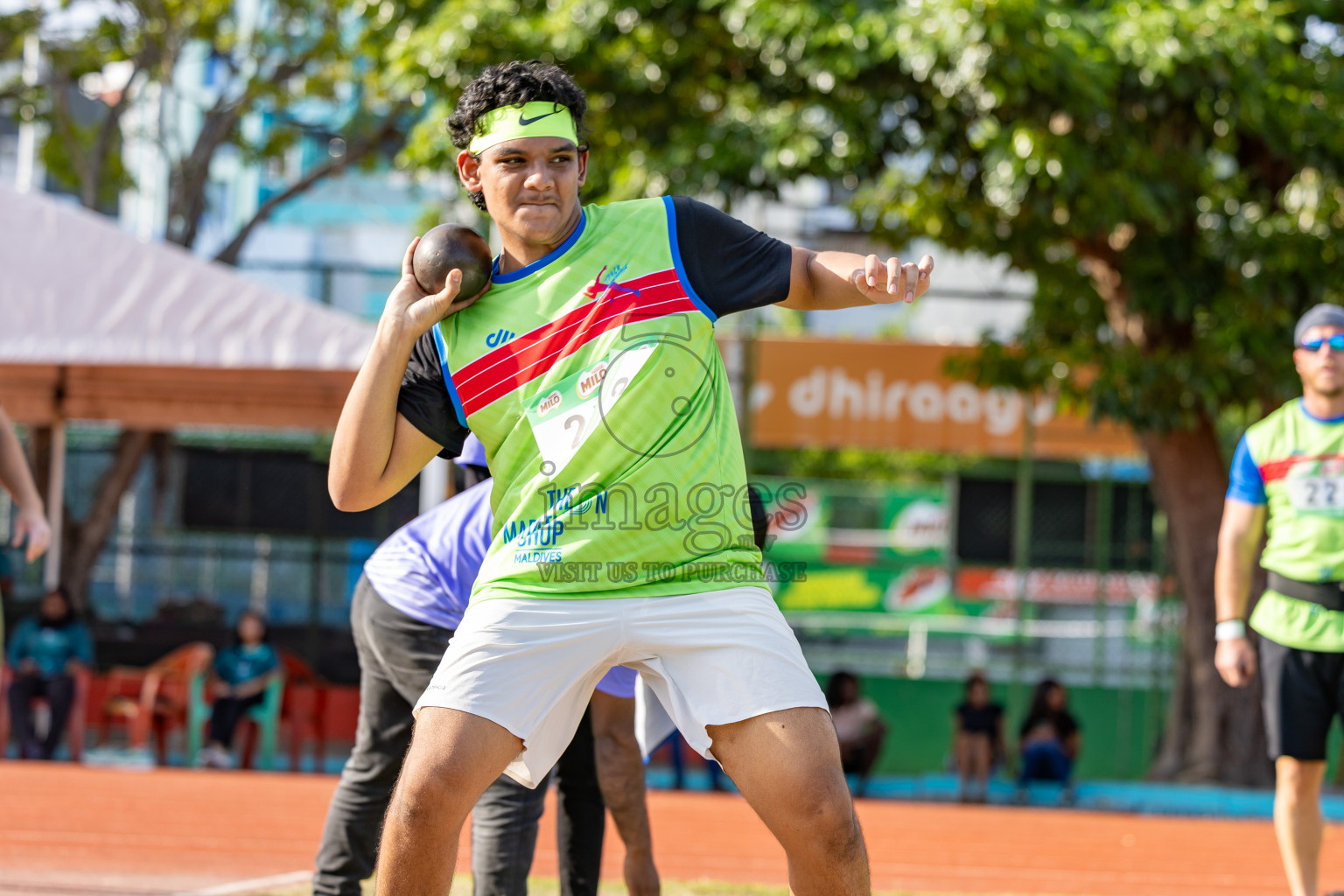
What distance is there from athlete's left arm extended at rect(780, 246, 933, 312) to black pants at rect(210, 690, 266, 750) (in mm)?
9752

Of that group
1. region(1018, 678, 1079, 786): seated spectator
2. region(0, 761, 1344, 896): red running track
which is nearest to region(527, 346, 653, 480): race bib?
region(0, 761, 1344, 896): red running track

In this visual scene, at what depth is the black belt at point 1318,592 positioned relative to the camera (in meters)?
5.05

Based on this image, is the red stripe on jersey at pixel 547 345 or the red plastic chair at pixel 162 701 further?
the red plastic chair at pixel 162 701

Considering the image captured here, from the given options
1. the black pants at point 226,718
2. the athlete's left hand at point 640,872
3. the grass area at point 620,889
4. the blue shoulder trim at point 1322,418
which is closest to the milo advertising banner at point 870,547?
the black pants at point 226,718

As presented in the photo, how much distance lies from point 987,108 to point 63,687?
28.5 ft

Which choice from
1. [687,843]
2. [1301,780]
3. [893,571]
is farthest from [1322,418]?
[893,571]

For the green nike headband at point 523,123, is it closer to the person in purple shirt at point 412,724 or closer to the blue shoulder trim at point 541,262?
the blue shoulder trim at point 541,262

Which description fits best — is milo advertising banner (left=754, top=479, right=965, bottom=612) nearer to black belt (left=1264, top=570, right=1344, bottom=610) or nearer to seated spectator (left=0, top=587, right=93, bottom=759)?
seated spectator (left=0, top=587, right=93, bottom=759)

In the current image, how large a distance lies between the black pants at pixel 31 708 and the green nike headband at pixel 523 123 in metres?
9.97

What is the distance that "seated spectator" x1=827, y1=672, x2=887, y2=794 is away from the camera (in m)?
11.8

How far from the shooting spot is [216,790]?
9.96 m

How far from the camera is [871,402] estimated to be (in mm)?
14656

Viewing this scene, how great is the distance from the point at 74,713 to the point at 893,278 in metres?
10.6

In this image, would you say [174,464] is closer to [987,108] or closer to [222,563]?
[222,563]
